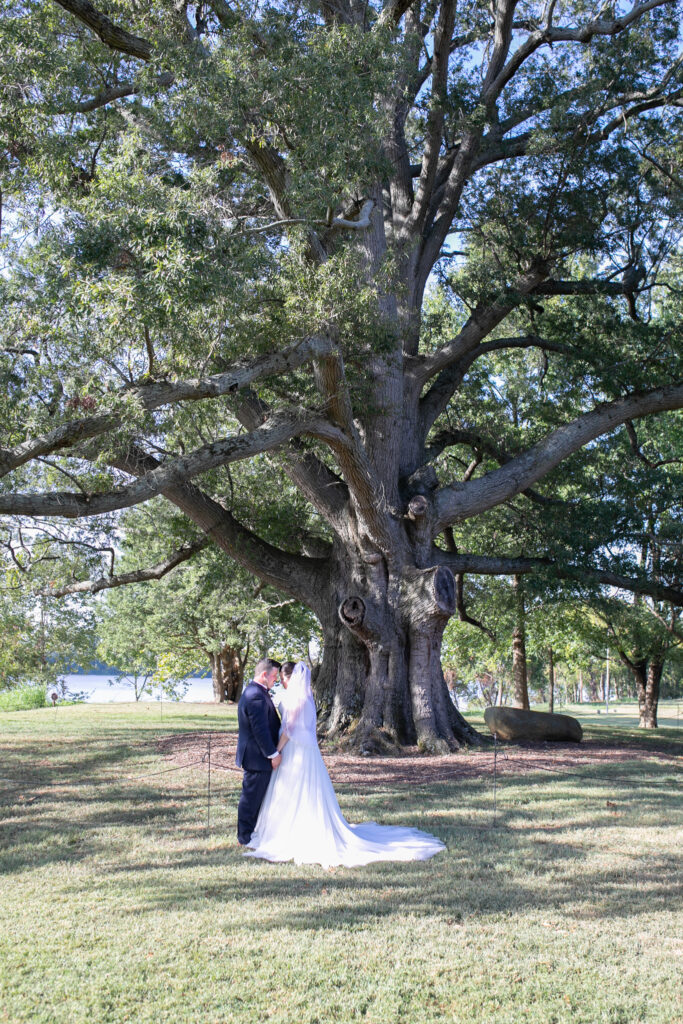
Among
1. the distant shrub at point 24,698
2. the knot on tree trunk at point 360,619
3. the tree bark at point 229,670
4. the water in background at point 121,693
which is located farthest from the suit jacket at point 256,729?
the tree bark at point 229,670

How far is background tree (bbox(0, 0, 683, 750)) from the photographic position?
1001cm

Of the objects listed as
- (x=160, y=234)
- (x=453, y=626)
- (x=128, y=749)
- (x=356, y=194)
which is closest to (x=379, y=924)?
(x=160, y=234)

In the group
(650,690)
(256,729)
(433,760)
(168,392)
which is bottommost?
(433,760)

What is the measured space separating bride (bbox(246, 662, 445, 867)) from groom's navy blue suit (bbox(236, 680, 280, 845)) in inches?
3.3

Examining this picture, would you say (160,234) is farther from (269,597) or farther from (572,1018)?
(269,597)

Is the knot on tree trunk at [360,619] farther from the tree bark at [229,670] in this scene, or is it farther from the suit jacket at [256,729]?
the tree bark at [229,670]

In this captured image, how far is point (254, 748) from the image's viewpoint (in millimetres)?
8203

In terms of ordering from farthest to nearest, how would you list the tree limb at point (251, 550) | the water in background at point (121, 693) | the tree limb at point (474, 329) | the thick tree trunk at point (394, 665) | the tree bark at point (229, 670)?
1. the water in background at point (121, 693)
2. the tree bark at point (229, 670)
3. the tree limb at point (474, 329)
4. the tree limb at point (251, 550)
5. the thick tree trunk at point (394, 665)

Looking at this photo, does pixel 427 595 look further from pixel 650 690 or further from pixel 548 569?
pixel 650 690

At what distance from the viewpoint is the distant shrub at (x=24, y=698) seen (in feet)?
102

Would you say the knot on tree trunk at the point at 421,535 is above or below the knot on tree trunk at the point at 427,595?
above

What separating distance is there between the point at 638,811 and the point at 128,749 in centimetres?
923

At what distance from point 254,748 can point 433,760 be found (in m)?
5.99

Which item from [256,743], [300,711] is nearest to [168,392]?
[300,711]
